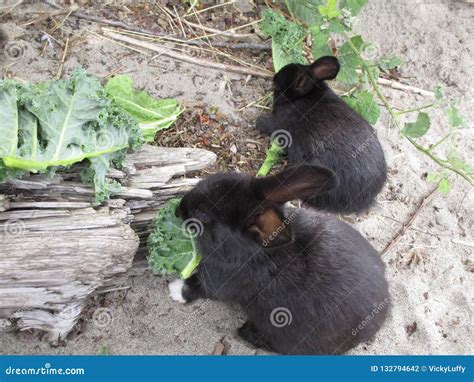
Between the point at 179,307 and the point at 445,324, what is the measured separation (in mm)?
2160

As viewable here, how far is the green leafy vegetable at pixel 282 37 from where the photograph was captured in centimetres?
504

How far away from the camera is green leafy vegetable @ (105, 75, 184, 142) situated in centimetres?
420

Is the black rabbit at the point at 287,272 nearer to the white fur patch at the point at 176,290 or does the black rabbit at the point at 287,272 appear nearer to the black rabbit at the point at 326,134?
the white fur patch at the point at 176,290

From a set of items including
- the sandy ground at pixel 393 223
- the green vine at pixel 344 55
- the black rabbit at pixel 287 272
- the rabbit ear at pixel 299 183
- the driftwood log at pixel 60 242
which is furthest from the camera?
the green vine at pixel 344 55

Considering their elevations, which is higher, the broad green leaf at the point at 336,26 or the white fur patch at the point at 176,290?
the broad green leaf at the point at 336,26

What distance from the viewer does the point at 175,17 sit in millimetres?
5137

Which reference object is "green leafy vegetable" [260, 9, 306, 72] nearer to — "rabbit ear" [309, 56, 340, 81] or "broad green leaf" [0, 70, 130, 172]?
"rabbit ear" [309, 56, 340, 81]

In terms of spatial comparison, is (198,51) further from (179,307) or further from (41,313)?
(41,313)

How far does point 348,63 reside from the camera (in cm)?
496

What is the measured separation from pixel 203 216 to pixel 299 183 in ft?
2.51

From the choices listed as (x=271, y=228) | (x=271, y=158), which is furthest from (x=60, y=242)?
(x=271, y=158)

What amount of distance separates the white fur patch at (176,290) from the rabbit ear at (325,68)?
2042 mm

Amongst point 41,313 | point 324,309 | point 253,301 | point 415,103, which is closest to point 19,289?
point 41,313

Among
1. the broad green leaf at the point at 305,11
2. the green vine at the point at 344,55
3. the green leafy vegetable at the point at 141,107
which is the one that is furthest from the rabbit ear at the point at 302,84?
the green leafy vegetable at the point at 141,107
